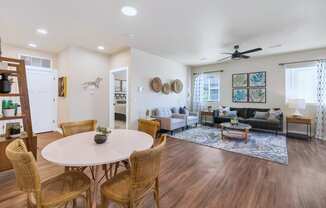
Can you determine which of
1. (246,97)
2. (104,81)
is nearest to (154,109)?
(104,81)

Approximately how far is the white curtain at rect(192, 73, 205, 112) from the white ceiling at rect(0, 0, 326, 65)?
8.36ft

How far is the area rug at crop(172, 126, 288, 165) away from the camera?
11.3ft

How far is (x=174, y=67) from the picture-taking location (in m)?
6.77

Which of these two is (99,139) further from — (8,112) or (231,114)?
(231,114)

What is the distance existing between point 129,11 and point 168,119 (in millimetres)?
3200

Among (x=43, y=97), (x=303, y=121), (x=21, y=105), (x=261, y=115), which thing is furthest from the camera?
(x=261, y=115)

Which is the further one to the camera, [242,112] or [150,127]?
[242,112]

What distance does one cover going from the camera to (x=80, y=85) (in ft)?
16.3

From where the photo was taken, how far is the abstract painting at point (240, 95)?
6391 mm

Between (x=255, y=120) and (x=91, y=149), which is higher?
(x=91, y=149)

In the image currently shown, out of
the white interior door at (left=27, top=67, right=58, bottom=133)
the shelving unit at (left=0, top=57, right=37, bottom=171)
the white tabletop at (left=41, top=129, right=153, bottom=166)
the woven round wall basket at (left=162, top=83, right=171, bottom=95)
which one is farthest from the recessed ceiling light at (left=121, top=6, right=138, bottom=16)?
the white interior door at (left=27, top=67, right=58, bottom=133)

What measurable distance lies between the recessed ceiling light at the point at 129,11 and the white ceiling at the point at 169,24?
0.29 ft

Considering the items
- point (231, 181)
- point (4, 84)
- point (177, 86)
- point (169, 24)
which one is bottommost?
point (231, 181)

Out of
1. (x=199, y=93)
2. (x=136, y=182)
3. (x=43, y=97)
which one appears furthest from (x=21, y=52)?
(x=199, y=93)
